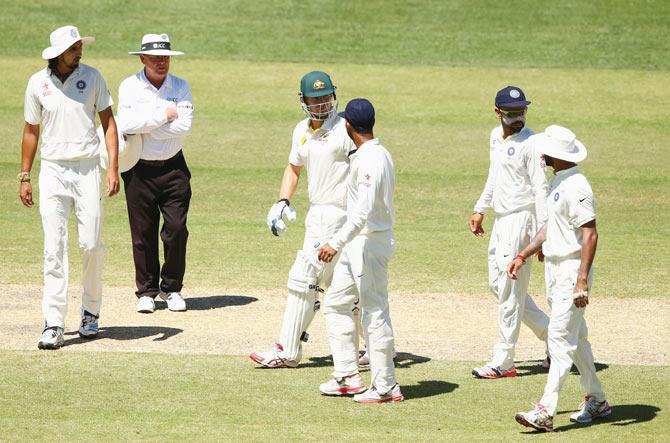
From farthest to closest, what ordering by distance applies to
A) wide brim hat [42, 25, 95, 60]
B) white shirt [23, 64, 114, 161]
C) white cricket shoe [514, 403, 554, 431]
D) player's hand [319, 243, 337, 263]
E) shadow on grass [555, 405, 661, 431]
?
white shirt [23, 64, 114, 161]
wide brim hat [42, 25, 95, 60]
player's hand [319, 243, 337, 263]
shadow on grass [555, 405, 661, 431]
white cricket shoe [514, 403, 554, 431]

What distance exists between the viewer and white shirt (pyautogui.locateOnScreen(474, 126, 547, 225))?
405 inches

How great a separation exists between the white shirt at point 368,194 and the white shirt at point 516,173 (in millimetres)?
1457

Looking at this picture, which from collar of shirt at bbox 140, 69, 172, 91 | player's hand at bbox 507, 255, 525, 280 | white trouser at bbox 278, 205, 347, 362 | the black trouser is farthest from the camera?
the black trouser

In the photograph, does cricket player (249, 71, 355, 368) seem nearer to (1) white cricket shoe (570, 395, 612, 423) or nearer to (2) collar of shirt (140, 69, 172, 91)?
(1) white cricket shoe (570, 395, 612, 423)

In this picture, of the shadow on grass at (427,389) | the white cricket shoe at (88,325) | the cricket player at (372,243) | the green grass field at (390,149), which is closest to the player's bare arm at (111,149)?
the white cricket shoe at (88,325)

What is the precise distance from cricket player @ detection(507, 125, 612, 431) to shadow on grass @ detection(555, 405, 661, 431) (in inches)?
2.0

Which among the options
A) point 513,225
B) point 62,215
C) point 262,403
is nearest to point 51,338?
point 62,215

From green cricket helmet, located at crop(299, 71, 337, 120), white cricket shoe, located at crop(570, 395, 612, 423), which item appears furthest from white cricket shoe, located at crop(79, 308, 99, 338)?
white cricket shoe, located at crop(570, 395, 612, 423)

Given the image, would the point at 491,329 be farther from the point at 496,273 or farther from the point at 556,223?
the point at 556,223

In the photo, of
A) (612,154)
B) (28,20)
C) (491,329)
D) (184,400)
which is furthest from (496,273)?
(28,20)

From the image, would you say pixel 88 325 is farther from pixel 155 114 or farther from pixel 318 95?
pixel 318 95

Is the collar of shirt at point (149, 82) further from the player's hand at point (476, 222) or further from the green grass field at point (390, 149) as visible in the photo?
the player's hand at point (476, 222)

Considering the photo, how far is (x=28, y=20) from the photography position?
27.7 m

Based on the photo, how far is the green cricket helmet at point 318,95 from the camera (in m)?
10.2
